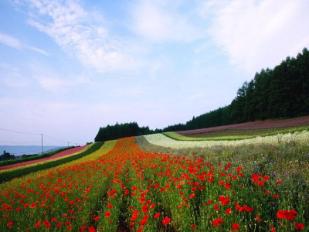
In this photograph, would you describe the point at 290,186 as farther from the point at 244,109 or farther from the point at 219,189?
the point at 244,109

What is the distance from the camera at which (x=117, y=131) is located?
96.0m

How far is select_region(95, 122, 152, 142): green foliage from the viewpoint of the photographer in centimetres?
9322

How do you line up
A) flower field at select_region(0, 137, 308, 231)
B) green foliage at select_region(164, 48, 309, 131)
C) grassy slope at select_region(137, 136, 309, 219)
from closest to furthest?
flower field at select_region(0, 137, 308, 231)
grassy slope at select_region(137, 136, 309, 219)
green foliage at select_region(164, 48, 309, 131)

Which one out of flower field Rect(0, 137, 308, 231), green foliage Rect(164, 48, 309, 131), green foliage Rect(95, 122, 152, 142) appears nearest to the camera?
flower field Rect(0, 137, 308, 231)

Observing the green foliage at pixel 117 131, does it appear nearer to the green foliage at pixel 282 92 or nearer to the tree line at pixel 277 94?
the tree line at pixel 277 94

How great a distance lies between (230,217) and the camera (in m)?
4.41

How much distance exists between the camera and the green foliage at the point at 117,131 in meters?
93.2

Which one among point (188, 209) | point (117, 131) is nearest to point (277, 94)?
point (188, 209)

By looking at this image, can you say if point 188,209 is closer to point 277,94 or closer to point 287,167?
point 287,167

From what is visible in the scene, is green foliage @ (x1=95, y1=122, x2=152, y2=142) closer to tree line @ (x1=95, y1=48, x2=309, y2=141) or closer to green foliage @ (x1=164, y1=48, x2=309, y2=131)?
tree line @ (x1=95, y1=48, x2=309, y2=141)

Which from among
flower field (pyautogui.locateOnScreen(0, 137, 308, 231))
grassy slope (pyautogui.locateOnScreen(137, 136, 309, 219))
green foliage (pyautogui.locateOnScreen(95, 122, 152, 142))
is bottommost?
flower field (pyautogui.locateOnScreen(0, 137, 308, 231))

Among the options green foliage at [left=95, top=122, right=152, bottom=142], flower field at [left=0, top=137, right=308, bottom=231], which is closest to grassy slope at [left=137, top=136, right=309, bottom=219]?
flower field at [left=0, top=137, right=308, bottom=231]

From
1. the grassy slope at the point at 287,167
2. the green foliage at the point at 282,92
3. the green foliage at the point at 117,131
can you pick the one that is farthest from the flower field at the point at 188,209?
the green foliage at the point at 117,131

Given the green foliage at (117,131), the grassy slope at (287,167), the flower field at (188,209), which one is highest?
the green foliage at (117,131)
